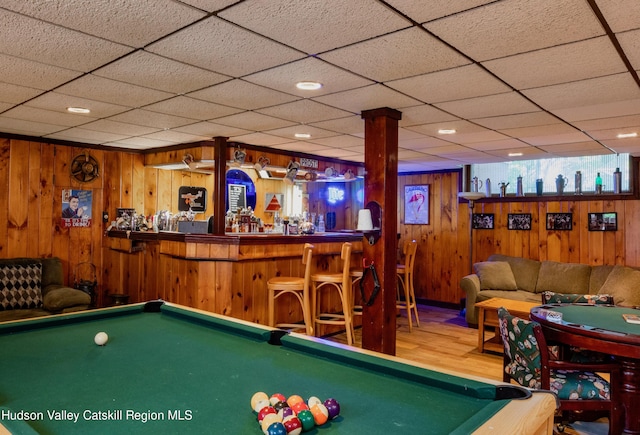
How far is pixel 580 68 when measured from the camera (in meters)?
2.74

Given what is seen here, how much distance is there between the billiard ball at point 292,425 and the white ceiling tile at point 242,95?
2.39 m

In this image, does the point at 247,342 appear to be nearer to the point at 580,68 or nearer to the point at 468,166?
the point at 580,68

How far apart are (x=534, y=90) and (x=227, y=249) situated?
319 centimetres

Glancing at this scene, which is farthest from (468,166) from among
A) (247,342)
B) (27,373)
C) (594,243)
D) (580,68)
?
(27,373)

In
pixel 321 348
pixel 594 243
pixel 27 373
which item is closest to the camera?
pixel 27 373

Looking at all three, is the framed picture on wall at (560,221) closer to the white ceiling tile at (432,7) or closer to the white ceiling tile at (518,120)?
the white ceiling tile at (518,120)

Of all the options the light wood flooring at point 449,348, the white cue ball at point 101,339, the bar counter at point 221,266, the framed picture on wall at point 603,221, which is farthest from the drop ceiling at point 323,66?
the light wood flooring at point 449,348

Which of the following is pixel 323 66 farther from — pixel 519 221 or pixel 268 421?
pixel 519 221

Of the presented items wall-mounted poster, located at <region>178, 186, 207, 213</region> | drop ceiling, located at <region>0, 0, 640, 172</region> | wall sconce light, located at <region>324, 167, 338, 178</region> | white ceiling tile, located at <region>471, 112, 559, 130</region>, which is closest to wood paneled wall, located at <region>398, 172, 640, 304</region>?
drop ceiling, located at <region>0, 0, 640, 172</region>

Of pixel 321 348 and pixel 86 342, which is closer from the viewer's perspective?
pixel 321 348

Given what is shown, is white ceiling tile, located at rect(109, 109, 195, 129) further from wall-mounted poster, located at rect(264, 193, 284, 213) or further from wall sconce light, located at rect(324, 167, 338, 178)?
wall-mounted poster, located at rect(264, 193, 284, 213)

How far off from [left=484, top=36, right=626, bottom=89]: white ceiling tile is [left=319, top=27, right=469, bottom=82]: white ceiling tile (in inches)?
12.3

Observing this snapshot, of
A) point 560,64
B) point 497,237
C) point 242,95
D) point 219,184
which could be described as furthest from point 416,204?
point 560,64

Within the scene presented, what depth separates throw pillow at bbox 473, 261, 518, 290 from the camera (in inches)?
252
